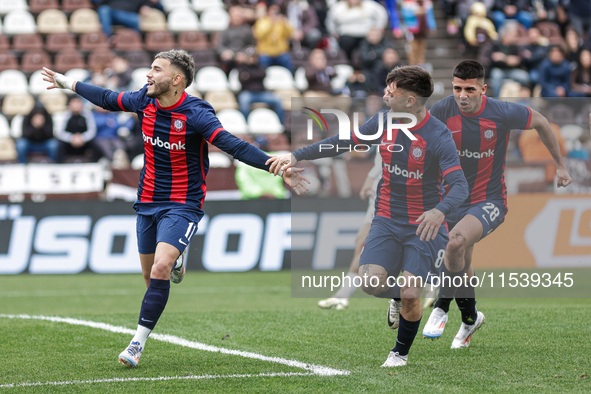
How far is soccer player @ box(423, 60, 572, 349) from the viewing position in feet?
19.9

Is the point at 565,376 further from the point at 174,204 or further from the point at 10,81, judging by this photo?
the point at 10,81

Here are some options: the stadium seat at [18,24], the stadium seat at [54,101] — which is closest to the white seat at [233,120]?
the stadium seat at [54,101]

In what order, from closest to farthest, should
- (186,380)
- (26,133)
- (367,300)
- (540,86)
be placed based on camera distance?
(186,380) < (367,300) < (26,133) < (540,86)

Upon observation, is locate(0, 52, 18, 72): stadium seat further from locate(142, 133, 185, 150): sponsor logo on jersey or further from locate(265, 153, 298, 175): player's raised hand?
locate(265, 153, 298, 175): player's raised hand

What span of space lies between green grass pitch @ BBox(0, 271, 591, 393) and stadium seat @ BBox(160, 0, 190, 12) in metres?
10.9

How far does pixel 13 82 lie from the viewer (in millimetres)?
16719

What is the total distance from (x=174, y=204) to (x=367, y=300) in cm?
455

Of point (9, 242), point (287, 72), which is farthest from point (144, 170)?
point (287, 72)

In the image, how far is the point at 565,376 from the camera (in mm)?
4953

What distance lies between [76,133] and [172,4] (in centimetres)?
613

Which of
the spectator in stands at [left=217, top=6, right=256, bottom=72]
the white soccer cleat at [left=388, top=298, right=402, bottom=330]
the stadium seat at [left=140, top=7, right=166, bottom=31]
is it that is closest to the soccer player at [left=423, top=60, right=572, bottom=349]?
the white soccer cleat at [left=388, top=298, right=402, bottom=330]

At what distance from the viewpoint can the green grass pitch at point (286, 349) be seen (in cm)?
478

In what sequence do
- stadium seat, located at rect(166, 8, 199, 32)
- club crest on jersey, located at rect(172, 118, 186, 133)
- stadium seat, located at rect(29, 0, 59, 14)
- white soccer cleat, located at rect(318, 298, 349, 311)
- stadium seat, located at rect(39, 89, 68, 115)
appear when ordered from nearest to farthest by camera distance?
club crest on jersey, located at rect(172, 118, 186, 133) → white soccer cleat, located at rect(318, 298, 349, 311) → stadium seat, located at rect(39, 89, 68, 115) → stadium seat, located at rect(166, 8, 199, 32) → stadium seat, located at rect(29, 0, 59, 14)

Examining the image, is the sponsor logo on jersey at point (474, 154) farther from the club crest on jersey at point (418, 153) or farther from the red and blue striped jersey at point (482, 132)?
the club crest on jersey at point (418, 153)
